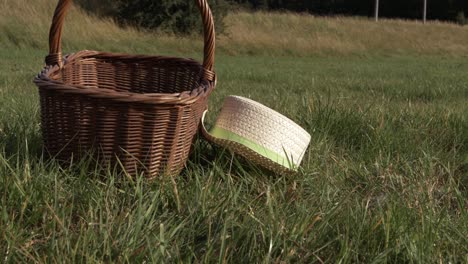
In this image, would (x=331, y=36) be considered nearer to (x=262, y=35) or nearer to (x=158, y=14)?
(x=262, y=35)

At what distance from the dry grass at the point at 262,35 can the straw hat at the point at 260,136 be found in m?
11.3

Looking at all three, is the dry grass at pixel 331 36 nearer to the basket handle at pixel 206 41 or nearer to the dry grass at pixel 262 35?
the dry grass at pixel 262 35

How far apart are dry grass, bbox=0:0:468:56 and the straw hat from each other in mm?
11293

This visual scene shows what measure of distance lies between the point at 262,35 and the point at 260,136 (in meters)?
16.6

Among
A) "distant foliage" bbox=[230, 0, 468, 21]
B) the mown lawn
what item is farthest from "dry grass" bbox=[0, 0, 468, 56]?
"distant foliage" bbox=[230, 0, 468, 21]

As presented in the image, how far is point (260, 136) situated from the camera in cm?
199

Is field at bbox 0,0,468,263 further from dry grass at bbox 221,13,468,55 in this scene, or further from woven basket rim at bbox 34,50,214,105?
dry grass at bbox 221,13,468,55

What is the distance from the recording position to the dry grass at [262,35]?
1327cm

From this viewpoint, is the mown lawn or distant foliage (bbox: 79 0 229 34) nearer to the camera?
the mown lawn

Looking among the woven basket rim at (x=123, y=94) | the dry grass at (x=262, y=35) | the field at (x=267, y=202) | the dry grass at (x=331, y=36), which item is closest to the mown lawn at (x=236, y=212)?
the field at (x=267, y=202)

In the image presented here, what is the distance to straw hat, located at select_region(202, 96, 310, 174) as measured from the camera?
193 centimetres

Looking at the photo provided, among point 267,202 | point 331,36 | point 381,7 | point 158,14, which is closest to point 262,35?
point 331,36

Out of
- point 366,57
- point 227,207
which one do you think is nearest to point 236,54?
point 366,57

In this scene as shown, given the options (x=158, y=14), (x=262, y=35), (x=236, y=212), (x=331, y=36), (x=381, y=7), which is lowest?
(x=381, y=7)
